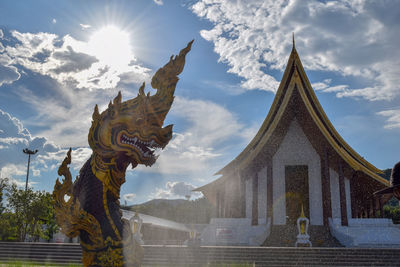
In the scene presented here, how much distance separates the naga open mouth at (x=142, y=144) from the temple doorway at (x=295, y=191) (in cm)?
1589

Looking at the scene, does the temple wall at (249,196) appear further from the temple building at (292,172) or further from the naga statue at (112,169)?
the naga statue at (112,169)

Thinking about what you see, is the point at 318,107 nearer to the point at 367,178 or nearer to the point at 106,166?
the point at 367,178

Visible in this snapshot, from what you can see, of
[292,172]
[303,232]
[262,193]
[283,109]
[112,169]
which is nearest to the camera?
[112,169]

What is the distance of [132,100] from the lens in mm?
3174

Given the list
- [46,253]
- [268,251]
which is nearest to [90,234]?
[268,251]

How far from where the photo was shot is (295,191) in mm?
18469

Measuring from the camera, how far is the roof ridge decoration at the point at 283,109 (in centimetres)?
1725

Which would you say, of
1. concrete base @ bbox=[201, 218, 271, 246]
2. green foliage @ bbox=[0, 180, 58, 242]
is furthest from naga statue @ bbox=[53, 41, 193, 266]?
green foliage @ bbox=[0, 180, 58, 242]

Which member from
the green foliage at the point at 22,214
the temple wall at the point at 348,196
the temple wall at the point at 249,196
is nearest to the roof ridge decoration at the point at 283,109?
the temple wall at the point at 348,196

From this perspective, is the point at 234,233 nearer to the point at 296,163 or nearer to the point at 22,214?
the point at 296,163

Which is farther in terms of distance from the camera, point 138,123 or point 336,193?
point 336,193

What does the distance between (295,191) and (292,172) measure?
3.11 feet

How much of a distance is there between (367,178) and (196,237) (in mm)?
9905

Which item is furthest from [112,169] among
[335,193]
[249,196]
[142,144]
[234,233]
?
[335,193]
